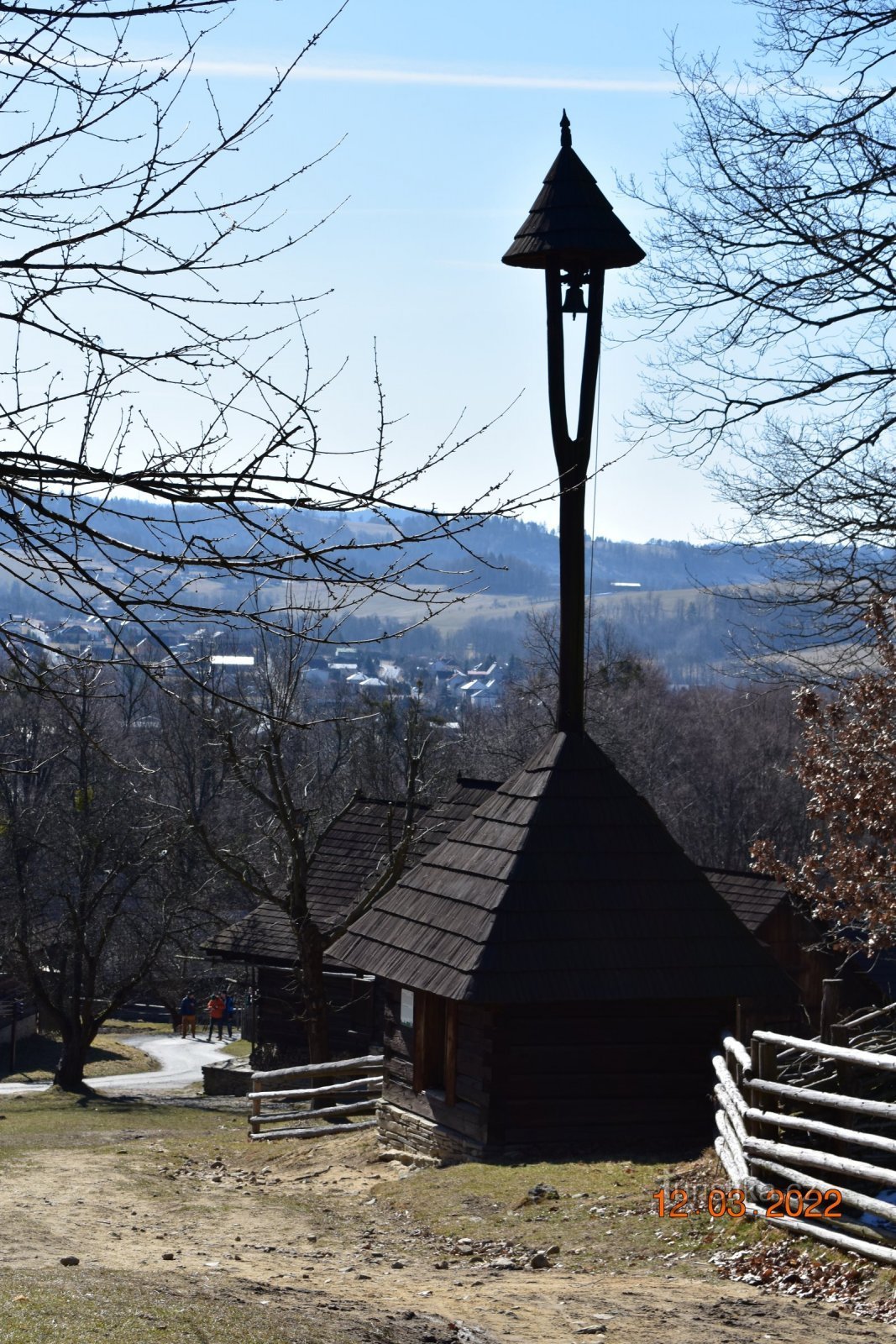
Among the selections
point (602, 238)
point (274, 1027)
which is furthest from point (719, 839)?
point (602, 238)

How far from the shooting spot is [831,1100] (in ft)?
29.5

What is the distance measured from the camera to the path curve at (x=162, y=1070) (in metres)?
33.8

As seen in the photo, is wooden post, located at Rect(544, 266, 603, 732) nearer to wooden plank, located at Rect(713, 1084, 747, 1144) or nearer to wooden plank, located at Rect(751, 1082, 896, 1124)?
wooden plank, located at Rect(713, 1084, 747, 1144)

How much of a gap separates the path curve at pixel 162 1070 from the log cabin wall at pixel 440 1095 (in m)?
18.6

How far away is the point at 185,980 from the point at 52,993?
5974mm

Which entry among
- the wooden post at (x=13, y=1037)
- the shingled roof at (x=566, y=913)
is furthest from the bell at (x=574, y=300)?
the wooden post at (x=13, y=1037)

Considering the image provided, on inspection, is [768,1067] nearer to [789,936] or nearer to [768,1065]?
[768,1065]

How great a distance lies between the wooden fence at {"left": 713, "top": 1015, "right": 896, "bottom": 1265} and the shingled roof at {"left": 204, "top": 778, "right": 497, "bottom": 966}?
43.6 feet

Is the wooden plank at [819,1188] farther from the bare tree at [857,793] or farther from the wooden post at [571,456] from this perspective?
the bare tree at [857,793]

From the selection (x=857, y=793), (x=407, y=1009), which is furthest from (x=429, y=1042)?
(x=857, y=793)

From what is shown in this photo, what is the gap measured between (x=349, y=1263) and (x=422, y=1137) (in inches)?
171

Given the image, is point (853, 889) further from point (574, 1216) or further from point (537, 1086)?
point (574, 1216)

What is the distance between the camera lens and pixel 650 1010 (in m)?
13.0

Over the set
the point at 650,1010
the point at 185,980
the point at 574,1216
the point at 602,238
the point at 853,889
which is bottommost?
the point at 185,980
